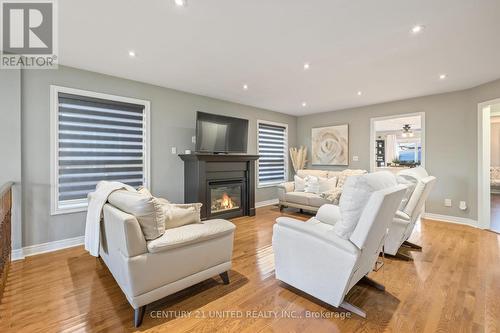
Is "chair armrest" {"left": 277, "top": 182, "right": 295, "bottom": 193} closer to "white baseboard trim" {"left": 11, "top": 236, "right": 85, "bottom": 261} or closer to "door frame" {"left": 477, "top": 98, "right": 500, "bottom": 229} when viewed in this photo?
"door frame" {"left": 477, "top": 98, "right": 500, "bottom": 229}

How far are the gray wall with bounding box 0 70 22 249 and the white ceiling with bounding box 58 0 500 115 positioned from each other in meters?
0.64

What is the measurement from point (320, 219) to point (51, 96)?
3.80m

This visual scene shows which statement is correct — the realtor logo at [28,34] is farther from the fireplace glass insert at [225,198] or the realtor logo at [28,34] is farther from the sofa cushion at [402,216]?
the sofa cushion at [402,216]

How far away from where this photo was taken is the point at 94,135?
343 cm

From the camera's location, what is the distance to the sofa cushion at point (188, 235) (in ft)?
5.61

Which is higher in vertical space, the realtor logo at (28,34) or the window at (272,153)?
the realtor logo at (28,34)

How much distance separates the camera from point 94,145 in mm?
3422

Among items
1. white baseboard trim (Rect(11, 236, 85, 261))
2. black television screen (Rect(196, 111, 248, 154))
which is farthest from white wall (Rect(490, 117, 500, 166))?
white baseboard trim (Rect(11, 236, 85, 261))

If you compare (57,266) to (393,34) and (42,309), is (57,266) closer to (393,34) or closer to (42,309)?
(42,309)

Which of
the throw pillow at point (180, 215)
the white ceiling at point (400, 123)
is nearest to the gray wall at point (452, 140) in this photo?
the white ceiling at point (400, 123)

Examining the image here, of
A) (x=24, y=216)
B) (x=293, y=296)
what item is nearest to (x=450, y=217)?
(x=293, y=296)

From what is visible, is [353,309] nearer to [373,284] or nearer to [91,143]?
[373,284]

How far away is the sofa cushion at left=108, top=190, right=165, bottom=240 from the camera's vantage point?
5.58 ft

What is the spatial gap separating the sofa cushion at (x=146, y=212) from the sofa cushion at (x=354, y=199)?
4.54 feet
